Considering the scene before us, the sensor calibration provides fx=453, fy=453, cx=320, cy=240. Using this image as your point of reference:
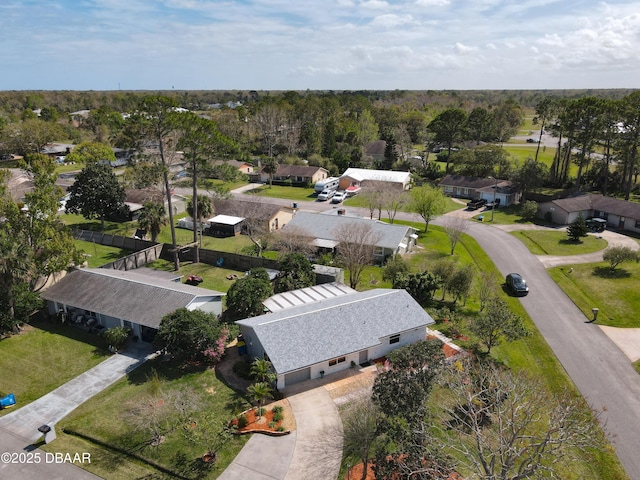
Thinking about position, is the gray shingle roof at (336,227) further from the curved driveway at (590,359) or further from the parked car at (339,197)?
the parked car at (339,197)

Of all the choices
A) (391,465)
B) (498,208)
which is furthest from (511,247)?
(391,465)

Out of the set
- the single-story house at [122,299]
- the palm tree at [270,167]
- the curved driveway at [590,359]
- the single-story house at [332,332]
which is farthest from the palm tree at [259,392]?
the palm tree at [270,167]

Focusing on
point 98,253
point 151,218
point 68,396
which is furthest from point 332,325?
point 98,253

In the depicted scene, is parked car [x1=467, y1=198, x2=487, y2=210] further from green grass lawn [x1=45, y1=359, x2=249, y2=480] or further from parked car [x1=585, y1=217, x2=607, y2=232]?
green grass lawn [x1=45, y1=359, x2=249, y2=480]

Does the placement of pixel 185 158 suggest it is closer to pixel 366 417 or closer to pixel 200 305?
pixel 200 305

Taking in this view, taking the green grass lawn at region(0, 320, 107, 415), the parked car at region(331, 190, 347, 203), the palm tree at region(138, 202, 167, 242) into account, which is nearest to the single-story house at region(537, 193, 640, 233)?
the parked car at region(331, 190, 347, 203)

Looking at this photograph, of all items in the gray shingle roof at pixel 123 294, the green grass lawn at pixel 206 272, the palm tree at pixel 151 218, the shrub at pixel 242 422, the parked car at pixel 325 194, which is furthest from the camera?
the parked car at pixel 325 194
